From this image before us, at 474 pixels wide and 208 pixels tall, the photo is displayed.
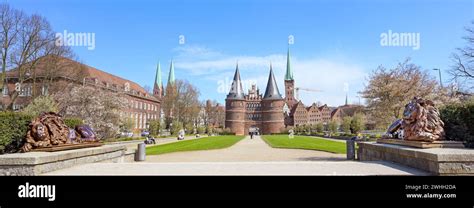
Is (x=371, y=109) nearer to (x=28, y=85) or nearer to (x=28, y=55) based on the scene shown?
(x=28, y=55)

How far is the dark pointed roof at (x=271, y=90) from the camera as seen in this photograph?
94113 mm

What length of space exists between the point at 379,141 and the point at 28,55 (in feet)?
109

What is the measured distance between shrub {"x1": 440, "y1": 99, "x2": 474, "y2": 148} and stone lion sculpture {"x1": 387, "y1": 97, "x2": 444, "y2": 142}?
1.52 m

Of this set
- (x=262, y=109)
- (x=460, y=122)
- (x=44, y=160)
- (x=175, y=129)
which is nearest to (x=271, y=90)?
(x=262, y=109)

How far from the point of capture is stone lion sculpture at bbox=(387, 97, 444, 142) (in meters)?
7.83

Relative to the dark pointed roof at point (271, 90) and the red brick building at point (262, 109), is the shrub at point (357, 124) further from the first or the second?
the dark pointed roof at point (271, 90)

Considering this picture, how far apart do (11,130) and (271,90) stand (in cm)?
8834

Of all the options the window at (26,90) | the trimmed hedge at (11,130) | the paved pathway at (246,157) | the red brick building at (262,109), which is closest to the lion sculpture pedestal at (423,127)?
the paved pathway at (246,157)

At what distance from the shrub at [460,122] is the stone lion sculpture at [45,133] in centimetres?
1273

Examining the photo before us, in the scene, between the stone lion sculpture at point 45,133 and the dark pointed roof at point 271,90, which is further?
the dark pointed roof at point 271,90

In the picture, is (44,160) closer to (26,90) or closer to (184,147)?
(184,147)

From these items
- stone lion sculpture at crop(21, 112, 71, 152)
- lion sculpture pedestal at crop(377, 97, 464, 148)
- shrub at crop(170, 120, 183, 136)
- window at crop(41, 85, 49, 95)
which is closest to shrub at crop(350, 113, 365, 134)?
lion sculpture pedestal at crop(377, 97, 464, 148)
